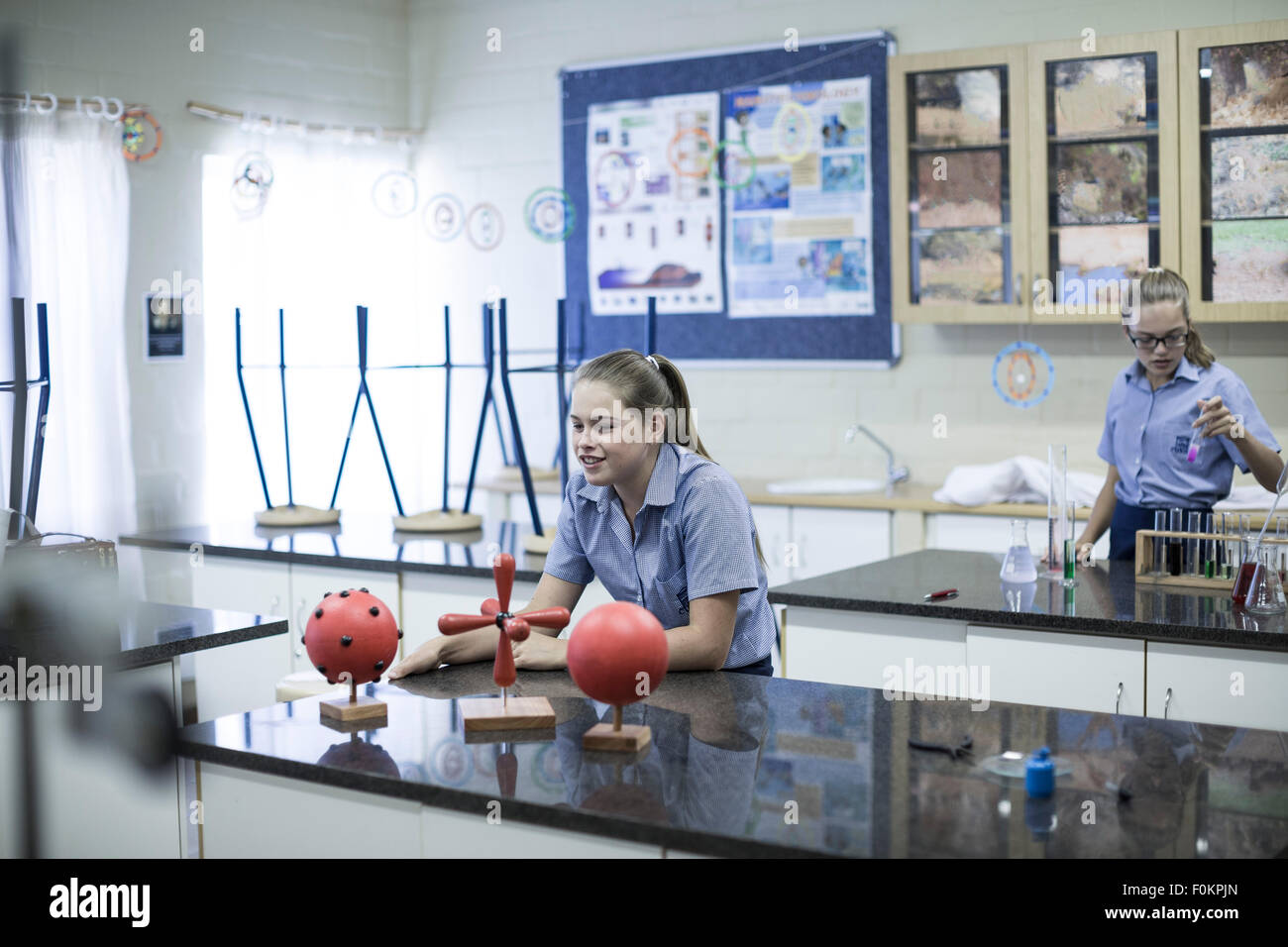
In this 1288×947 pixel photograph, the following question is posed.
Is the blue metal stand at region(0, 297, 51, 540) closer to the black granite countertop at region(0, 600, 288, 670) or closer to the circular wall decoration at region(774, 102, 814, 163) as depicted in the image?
the black granite countertop at region(0, 600, 288, 670)

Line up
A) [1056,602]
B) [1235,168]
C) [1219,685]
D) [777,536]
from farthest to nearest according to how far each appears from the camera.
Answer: [777,536], [1235,168], [1056,602], [1219,685]

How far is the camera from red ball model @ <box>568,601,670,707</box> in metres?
1.62

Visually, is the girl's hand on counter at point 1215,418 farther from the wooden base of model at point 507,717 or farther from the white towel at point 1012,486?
the wooden base of model at point 507,717

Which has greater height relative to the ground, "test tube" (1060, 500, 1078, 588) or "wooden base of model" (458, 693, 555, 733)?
"test tube" (1060, 500, 1078, 588)

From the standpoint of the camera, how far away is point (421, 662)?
2109 millimetres

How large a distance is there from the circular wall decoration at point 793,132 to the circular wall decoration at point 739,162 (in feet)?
0.35

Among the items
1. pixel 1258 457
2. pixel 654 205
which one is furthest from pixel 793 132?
pixel 1258 457

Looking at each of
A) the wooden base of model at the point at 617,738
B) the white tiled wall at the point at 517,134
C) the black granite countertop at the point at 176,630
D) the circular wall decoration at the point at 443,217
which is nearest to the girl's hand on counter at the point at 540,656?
the wooden base of model at the point at 617,738

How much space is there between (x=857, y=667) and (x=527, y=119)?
3.56 meters

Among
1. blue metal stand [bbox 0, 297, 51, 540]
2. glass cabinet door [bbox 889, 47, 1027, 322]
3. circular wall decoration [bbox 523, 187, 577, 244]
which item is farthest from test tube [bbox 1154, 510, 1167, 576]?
circular wall decoration [bbox 523, 187, 577, 244]

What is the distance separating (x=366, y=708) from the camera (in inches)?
72.6

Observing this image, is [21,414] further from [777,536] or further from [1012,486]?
[1012,486]

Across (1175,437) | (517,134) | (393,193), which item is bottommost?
(1175,437)

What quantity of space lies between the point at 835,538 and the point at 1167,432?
4.49 ft
